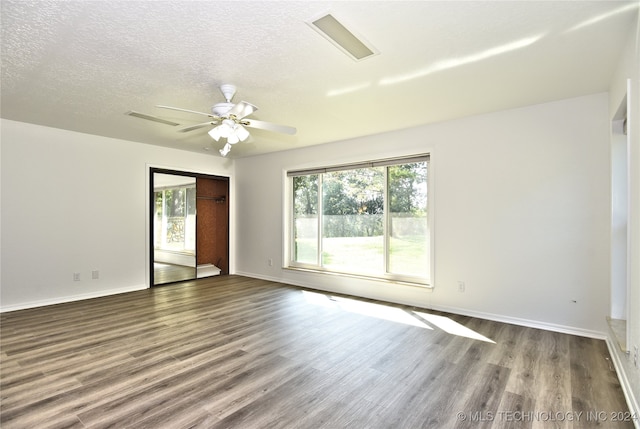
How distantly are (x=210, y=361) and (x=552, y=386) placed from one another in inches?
106

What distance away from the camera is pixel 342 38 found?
7.36 feet

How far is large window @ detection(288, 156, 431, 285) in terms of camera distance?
4508 mm

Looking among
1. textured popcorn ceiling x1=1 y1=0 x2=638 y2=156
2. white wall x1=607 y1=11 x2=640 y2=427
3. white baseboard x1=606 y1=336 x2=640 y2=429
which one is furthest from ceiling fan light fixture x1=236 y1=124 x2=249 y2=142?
white baseboard x1=606 y1=336 x2=640 y2=429

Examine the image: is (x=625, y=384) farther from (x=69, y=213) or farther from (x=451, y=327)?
(x=69, y=213)

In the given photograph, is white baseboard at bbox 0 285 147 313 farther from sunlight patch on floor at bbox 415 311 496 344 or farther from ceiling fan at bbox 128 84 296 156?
sunlight patch on floor at bbox 415 311 496 344

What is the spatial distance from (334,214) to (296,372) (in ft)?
10.7

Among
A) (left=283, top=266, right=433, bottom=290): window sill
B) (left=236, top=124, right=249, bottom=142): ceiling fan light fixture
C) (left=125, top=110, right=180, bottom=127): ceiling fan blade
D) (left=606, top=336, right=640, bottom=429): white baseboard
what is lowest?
(left=606, top=336, right=640, bottom=429): white baseboard

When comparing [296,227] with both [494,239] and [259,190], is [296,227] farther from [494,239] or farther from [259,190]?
[494,239]

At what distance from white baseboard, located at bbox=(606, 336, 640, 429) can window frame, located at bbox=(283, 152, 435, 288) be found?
186 centimetres

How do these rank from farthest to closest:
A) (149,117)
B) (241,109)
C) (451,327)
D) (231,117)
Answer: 1. (149,117)
2. (451,327)
3. (231,117)
4. (241,109)

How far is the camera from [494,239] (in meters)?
3.79

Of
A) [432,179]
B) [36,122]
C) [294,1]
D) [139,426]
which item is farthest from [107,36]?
[432,179]

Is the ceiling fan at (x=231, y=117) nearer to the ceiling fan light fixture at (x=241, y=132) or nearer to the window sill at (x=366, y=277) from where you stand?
the ceiling fan light fixture at (x=241, y=132)

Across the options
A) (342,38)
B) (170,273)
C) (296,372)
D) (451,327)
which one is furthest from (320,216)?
(342,38)
